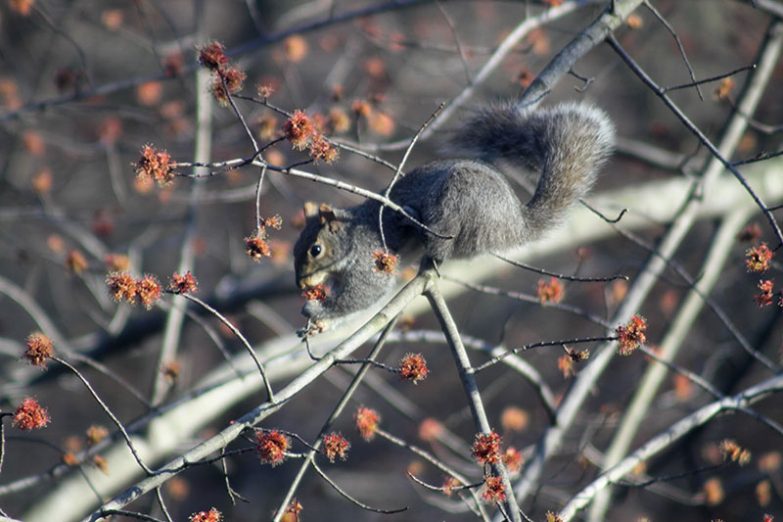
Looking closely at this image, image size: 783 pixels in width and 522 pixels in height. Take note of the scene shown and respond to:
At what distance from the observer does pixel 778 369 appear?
3467mm

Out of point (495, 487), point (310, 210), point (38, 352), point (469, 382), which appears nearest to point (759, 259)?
point (469, 382)

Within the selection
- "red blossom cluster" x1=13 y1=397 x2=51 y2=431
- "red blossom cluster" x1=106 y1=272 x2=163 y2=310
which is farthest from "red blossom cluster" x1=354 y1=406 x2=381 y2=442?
"red blossom cluster" x1=13 y1=397 x2=51 y2=431

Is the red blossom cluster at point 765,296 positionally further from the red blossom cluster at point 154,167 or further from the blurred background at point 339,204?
the red blossom cluster at point 154,167

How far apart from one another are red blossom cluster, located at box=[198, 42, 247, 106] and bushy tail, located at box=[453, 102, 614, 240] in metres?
1.33

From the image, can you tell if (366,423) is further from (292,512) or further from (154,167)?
(154,167)

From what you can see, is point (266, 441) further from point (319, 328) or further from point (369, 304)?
point (369, 304)

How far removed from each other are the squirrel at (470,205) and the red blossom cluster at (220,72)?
3.40ft

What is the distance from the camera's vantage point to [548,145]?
11.1 feet

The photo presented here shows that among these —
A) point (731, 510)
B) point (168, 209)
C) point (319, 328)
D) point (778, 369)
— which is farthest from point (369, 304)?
point (168, 209)

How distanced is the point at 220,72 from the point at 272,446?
1067mm

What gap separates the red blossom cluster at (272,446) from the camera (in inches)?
90.5

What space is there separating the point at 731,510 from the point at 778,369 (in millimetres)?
3784

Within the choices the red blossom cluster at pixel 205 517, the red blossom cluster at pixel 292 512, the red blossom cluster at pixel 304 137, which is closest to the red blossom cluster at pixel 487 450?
the red blossom cluster at pixel 292 512

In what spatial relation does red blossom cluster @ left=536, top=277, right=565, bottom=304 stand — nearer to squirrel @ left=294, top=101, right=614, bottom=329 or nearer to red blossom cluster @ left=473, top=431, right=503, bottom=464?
squirrel @ left=294, top=101, right=614, bottom=329
